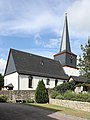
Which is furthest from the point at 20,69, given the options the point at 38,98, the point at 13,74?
the point at 38,98

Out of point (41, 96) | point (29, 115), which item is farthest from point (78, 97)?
point (29, 115)

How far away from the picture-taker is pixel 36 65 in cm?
4922

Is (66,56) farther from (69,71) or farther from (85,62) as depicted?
(85,62)

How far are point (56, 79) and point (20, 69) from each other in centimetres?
1075

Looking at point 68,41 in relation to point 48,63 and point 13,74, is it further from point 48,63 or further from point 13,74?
point 13,74

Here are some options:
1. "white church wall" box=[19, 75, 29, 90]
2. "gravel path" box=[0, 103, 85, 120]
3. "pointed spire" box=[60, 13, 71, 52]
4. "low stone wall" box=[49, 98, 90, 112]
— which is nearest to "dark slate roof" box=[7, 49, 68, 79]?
"white church wall" box=[19, 75, 29, 90]

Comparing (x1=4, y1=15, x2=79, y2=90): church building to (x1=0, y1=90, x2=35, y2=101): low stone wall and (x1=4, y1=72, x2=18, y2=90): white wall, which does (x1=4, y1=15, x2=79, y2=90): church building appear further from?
(x1=0, y1=90, x2=35, y2=101): low stone wall

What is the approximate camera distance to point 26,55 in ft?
162

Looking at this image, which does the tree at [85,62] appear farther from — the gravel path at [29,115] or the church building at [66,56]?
the church building at [66,56]

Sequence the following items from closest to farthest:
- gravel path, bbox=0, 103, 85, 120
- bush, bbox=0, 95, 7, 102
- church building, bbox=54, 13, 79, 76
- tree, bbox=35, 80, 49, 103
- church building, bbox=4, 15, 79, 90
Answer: gravel path, bbox=0, 103, 85, 120, tree, bbox=35, 80, 49, 103, bush, bbox=0, 95, 7, 102, church building, bbox=4, 15, 79, 90, church building, bbox=54, 13, 79, 76

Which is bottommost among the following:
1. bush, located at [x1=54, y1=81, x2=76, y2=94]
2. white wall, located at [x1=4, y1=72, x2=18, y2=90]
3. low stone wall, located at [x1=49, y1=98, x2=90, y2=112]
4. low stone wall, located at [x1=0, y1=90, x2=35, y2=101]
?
low stone wall, located at [x1=49, y1=98, x2=90, y2=112]

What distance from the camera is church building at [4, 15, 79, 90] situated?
4391 centimetres

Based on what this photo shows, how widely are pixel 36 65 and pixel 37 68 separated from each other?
0.98 m

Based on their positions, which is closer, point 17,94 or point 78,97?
point 78,97
